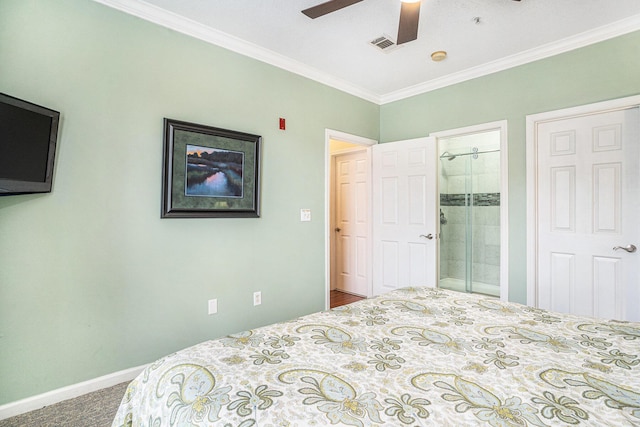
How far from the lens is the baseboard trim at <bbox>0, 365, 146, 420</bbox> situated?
184cm

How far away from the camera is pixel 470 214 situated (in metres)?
4.39

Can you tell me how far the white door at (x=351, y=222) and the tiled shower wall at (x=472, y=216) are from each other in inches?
40.9

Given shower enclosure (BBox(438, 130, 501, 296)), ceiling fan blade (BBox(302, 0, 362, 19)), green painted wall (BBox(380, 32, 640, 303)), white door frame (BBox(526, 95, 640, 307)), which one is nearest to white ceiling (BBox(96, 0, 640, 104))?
green painted wall (BBox(380, 32, 640, 303))

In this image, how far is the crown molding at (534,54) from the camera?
2.52 meters

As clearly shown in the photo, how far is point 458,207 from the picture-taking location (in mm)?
4434

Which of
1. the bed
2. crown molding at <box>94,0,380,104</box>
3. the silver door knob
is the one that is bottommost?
the bed

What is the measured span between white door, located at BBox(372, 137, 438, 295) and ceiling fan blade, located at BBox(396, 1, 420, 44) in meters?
1.60

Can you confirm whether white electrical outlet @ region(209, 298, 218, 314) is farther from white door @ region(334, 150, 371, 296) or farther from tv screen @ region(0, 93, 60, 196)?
white door @ region(334, 150, 371, 296)

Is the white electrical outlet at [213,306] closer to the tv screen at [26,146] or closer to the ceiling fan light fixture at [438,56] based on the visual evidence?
the tv screen at [26,146]

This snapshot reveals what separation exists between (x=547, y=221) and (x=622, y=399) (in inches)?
93.9

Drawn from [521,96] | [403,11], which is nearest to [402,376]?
[403,11]

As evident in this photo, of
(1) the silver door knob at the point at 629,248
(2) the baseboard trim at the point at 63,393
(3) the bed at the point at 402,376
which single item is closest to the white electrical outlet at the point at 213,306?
(2) the baseboard trim at the point at 63,393

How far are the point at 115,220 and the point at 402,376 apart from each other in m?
2.04

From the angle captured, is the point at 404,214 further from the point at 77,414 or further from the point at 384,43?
the point at 77,414
